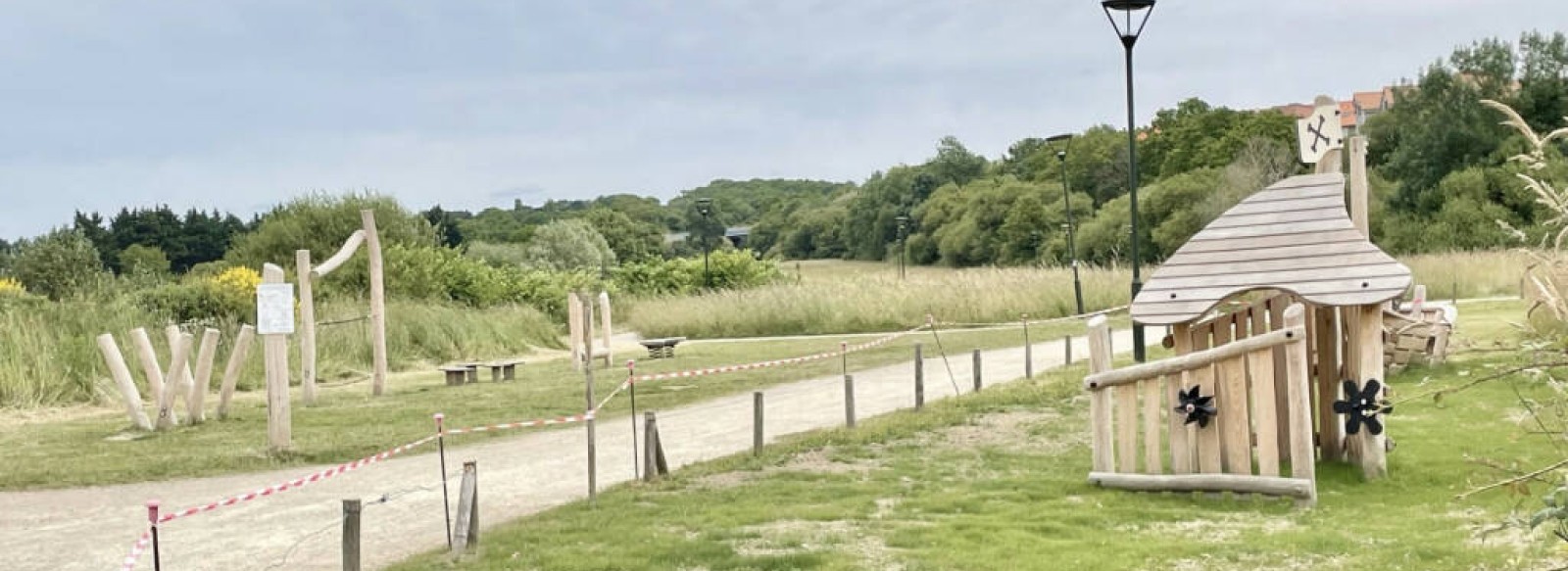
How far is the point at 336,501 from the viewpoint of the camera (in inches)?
405

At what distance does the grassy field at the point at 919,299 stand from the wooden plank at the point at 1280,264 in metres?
23.9

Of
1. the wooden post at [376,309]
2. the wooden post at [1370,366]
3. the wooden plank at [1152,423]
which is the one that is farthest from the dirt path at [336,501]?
the wooden post at [376,309]

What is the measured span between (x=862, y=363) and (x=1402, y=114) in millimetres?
56952

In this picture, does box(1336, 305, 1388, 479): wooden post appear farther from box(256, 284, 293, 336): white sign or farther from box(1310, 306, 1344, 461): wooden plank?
box(256, 284, 293, 336): white sign

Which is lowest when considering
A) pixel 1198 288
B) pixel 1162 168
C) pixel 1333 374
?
pixel 1333 374

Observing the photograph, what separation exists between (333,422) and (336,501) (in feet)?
20.9

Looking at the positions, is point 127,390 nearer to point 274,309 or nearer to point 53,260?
point 274,309

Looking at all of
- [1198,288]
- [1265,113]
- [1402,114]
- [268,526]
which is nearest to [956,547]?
[1198,288]

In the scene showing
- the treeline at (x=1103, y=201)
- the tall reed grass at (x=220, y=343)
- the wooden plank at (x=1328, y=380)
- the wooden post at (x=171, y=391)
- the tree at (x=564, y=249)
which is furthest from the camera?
the tree at (x=564, y=249)

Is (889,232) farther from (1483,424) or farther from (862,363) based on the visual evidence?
(1483,424)

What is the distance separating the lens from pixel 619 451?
41.0 ft

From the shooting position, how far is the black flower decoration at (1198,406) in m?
9.01

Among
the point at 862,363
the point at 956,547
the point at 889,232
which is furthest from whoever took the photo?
the point at 889,232

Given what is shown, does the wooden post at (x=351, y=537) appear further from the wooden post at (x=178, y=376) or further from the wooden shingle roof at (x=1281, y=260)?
the wooden post at (x=178, y=376)
